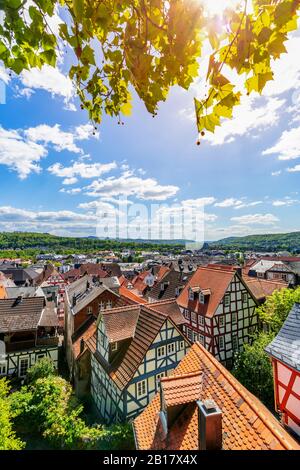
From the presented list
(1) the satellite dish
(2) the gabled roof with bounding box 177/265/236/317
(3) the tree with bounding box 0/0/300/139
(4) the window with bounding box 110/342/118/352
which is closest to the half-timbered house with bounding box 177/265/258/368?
(2) the gabled roof with bounding box 177/265/236/317

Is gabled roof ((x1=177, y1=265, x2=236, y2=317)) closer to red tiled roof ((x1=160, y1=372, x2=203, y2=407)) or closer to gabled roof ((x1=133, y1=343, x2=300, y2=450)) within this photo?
gabled roof ((x1=133, y1=343, x2=300, y2=450))

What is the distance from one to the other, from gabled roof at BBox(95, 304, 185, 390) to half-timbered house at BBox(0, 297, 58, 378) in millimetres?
7109

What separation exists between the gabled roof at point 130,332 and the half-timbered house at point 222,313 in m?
7.65

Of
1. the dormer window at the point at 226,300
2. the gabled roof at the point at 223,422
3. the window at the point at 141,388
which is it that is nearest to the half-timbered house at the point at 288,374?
the gabled roof at the point at 223,422

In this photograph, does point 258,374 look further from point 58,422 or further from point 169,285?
point 169,285

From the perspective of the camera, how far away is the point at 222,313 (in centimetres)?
2006

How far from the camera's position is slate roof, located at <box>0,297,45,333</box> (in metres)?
18.8

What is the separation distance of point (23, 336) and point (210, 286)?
16.0 m

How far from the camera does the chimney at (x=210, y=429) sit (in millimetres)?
5590

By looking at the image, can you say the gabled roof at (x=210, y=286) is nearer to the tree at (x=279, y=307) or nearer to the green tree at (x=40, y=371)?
the tree at (x=279, y=307)

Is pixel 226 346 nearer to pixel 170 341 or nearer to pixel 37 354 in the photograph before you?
pixel 170 341

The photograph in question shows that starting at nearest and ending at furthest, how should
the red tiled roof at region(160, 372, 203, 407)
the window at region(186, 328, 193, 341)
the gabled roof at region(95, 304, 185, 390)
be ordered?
the red tiled roof at region(160, 372, 203, 407)
the gabled roof at region(95, 304, 185, 390)
the window at region(186, 328, 193, 341)

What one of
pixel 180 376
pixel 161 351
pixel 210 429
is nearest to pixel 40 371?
pixel 161 351
